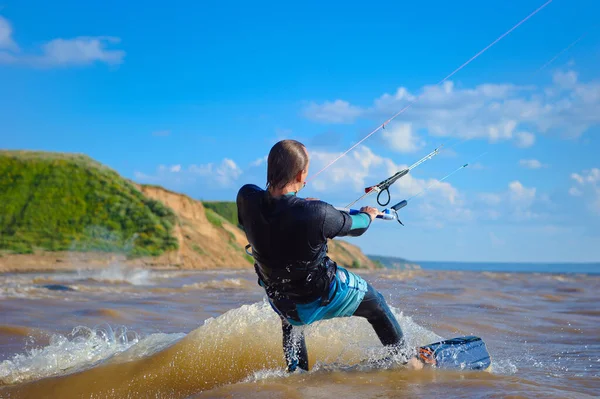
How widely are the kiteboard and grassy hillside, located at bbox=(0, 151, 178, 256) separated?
3550cm

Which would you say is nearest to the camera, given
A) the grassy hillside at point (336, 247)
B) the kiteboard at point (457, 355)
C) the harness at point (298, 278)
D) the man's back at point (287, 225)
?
the man's back at point (287, 225)

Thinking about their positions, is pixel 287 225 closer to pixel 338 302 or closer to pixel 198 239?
pixel 338 302

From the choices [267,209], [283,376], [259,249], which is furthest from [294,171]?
[283,376]

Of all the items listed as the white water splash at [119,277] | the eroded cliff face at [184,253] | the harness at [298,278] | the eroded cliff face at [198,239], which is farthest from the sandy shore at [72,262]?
the harness at [298,278]

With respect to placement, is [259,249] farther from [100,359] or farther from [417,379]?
[100,359]

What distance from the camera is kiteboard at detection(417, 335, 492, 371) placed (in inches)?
219

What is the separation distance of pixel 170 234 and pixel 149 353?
127 feet

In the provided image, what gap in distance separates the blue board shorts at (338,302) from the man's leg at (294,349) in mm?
316

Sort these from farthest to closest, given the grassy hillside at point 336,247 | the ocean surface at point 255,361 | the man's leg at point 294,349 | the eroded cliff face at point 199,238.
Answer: the grassy hillside at point 336,247
the eroded cliff face at point 199,238
the man's leg at point 294,349
the ocean surface at point 255,361

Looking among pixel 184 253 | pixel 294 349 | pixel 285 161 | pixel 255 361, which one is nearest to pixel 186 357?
pixel 255 361

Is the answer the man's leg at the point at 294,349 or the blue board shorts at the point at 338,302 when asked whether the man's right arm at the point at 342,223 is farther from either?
the man's leg at the point at 294,349

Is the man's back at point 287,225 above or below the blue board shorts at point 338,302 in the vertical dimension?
above

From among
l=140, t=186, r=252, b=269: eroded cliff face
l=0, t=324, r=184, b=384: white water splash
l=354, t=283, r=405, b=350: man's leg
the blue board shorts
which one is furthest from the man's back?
l=140, t=186, r=252, b=269: eroded cliff face

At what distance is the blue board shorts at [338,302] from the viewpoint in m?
4.91
